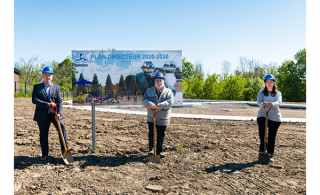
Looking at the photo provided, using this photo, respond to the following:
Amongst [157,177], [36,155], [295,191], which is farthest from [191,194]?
[36,155]

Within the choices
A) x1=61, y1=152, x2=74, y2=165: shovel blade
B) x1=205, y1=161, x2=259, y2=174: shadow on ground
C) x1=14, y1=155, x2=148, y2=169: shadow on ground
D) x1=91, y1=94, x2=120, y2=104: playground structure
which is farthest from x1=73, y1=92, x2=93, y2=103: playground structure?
x1=205, y1=161, x2=259, y2=174: shadow on ground

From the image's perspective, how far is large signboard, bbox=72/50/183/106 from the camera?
10.4 metres

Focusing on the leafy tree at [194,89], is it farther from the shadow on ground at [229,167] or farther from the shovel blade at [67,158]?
the shovel blade at [67,158]

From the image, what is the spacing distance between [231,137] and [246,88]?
25909 millimetres

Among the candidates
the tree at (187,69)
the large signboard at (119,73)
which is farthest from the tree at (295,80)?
the large signboard at (119,73)

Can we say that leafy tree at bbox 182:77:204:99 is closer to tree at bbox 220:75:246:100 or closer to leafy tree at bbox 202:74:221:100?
leafy tree at bbox 202:74:221:100

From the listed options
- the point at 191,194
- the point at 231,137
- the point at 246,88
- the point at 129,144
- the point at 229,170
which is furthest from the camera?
the point at 246,88

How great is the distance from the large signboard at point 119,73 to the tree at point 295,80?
21.7 metres

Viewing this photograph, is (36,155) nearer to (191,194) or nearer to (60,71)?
(191,194)

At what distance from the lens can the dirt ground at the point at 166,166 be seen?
3.51m

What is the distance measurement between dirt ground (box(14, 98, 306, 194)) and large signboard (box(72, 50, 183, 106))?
409cm

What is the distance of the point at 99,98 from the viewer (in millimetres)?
12031

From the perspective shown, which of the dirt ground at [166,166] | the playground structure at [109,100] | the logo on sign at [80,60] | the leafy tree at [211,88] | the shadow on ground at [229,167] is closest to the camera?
the dirt ground at [166,166]

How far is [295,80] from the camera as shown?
28.5m
